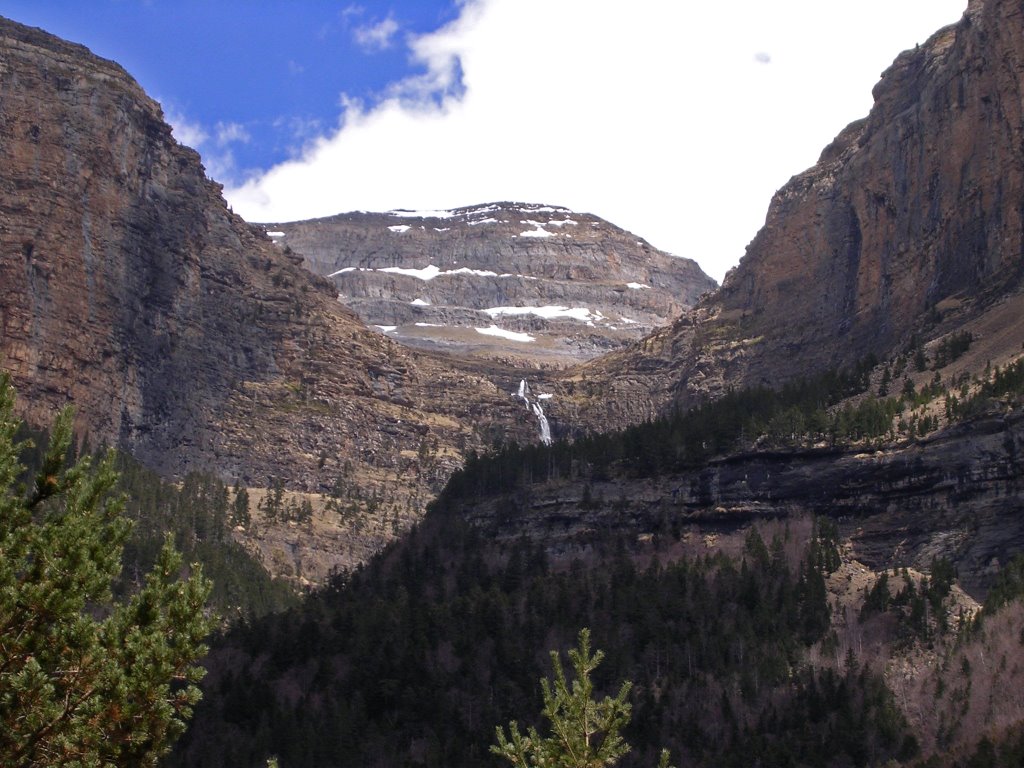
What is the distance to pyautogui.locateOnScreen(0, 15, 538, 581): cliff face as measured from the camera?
169875mm

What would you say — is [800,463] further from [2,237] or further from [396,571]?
[2,237]

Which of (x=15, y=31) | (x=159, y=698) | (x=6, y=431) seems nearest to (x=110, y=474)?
(x=6, y=431)

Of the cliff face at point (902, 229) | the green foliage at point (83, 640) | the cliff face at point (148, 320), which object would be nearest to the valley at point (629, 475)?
the cliff face at point (148, 320)

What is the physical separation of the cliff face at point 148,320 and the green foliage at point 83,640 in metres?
138

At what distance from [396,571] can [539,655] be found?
22.6 meters

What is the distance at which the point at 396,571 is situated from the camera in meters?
120

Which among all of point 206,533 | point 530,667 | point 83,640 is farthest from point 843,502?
point 83,640

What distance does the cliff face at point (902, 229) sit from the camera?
5586 inches

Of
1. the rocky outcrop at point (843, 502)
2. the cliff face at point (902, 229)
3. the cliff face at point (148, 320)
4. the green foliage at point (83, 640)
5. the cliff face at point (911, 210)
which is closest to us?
the green foliage at point (83, 640)

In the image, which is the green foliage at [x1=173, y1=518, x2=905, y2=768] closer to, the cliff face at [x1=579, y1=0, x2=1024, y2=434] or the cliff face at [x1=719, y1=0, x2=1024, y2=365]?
the cliff face at [x1=579, y1=0, x2=1024, y2=434]

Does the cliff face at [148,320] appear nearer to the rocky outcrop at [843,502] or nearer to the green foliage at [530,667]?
the rocky outcrop at [843,502]

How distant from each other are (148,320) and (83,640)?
15847 centimetres

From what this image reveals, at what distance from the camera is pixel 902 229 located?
164375 millimetres

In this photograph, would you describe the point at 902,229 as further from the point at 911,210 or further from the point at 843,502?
the point at 843,502
